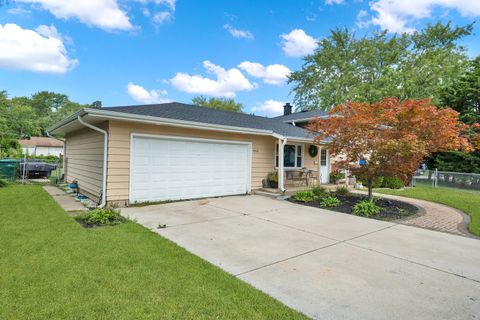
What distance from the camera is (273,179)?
35.6ft

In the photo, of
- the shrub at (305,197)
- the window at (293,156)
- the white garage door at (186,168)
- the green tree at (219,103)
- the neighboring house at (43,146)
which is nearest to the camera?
the white garage door at (186,168)

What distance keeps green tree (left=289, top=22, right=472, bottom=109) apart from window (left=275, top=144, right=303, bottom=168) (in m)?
14.5

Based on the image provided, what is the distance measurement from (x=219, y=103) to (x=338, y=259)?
1364 inches

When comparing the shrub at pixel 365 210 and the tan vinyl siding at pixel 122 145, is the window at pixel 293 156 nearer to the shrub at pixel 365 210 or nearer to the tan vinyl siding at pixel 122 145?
the tan vinyl siding at pixel 122 145

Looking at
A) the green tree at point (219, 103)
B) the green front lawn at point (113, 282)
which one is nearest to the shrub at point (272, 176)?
the green front lawn at point (113, 282)

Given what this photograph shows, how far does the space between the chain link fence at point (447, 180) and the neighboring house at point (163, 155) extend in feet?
29.3

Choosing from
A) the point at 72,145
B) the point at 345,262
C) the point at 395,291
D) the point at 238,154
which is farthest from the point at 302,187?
the point at 72,145

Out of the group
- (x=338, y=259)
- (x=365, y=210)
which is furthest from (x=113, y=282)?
(x=365, y=210)

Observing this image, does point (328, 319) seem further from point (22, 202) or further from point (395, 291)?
point (22, 202)

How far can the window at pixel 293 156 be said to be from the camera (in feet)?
38.5

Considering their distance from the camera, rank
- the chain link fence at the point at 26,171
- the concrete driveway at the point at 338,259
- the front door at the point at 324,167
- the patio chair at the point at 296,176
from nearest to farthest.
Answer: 1. the concrete driveway at the point at 338,259
2. the patio chair at the point at 296,176
3. the chain link fence at the point at 26,171
4. the front door at the point at 324,167

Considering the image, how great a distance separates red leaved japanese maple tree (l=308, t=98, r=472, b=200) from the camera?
7.39m

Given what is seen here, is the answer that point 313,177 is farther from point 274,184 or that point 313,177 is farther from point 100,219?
point 100,219

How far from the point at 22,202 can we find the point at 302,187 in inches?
378
